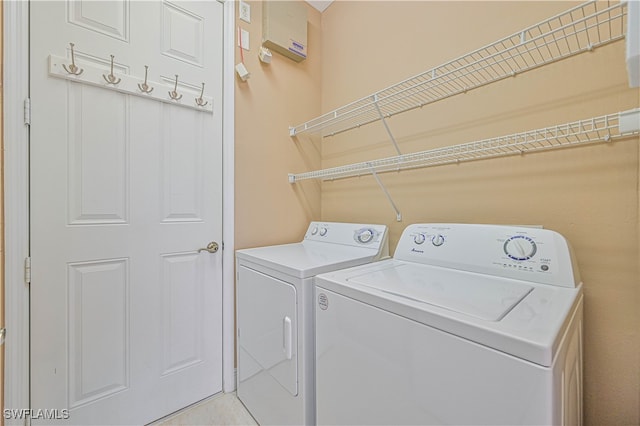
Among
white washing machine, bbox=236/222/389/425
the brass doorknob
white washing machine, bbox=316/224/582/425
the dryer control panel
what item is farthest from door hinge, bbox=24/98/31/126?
the dryer control panel

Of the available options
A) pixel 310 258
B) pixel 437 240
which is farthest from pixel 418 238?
pixel 310 258

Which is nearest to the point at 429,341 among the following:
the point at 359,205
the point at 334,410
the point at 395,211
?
the point at 334,410

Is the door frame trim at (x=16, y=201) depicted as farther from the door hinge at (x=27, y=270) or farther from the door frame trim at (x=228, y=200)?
the door frame trim at (x=228, y=200)

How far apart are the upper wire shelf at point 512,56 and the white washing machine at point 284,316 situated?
0.79 meters

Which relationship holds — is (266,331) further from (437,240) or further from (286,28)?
(286,28)

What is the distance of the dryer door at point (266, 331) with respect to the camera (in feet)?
3.98

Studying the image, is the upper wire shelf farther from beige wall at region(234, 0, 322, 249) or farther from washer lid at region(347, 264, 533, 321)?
washer lid at region(347, 264, 533, 321)

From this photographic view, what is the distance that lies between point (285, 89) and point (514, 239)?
1.79 meters

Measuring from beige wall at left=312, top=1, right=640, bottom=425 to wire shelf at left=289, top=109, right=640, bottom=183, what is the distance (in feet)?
0.13

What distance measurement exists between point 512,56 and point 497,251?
869 millimetres

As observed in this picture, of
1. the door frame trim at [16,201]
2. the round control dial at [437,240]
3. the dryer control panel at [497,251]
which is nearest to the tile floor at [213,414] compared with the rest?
the door frame trim at [16,201]

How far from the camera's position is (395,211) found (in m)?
1.76

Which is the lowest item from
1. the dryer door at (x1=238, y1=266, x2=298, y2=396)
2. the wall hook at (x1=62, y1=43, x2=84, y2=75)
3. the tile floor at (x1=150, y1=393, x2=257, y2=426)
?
the tile floor at (x1=150, y1=393, x2=257, y2=426)

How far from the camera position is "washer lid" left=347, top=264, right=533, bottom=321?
0.76 m
